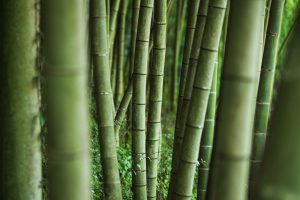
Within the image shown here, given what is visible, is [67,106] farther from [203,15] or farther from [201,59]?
[203,15]

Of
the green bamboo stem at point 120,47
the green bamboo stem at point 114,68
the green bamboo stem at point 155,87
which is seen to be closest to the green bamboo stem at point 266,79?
the green bamboo stem at point 155,87

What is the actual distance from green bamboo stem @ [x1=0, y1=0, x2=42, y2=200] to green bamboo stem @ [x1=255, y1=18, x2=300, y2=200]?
33.7 inches

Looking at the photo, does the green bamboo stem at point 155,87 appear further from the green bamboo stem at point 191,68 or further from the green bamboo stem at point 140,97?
the green bamboo stem at point 191,68

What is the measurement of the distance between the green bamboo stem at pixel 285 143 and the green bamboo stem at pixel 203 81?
0.50 metres

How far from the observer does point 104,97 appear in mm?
2100

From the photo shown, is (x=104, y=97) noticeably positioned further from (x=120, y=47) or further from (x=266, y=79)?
(x=120, y=47)

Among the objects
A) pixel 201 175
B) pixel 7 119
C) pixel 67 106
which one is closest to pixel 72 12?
pixel 67 106

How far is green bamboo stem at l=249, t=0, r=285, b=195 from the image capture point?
2486mm

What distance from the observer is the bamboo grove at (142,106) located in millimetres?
1225

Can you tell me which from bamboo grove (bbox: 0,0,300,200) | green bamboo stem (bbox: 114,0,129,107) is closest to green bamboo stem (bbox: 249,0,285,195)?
bamboo grove (bbox: 0,0,300,200)

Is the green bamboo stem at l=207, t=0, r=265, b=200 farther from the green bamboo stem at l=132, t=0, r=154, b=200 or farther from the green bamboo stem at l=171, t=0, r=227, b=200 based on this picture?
the green bamboo stem at l=132, t=0, r=154, b=200

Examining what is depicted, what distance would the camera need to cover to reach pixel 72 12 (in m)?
1.21

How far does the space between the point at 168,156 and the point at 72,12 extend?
9.20 feet

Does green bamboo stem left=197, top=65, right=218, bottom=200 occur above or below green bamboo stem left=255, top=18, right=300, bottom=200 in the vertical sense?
below
